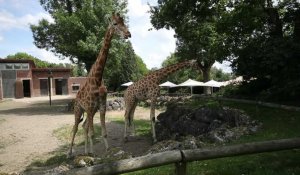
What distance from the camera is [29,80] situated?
60719mm

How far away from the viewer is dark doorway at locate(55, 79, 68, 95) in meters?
65.2

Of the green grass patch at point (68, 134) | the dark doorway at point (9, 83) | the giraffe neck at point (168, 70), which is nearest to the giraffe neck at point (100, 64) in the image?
the giraffe neck at point (168, 70)

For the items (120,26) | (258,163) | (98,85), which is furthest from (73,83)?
(258,163)

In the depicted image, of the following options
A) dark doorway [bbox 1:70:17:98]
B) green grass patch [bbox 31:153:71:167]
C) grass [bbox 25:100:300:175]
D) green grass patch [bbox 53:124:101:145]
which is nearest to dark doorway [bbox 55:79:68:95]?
dark doorway [bbox 1:70:17:98]

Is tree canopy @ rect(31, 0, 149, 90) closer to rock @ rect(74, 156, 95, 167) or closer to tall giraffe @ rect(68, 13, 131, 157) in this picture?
tall giraffe @ rect(68, 13, 131, 157)

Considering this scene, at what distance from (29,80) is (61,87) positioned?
257 inches

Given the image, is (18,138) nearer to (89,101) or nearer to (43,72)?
(89,101)

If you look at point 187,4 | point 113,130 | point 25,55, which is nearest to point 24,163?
point 113,130

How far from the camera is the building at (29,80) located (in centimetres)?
5772

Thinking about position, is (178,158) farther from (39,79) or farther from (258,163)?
(39,79)

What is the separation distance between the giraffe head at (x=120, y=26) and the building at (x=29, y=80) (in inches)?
1797

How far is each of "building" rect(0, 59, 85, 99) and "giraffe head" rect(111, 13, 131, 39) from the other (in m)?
45.6

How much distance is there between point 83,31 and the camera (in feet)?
115

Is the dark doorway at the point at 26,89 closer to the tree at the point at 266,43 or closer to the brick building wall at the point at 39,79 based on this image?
the brick building wall at the point at 39,79
